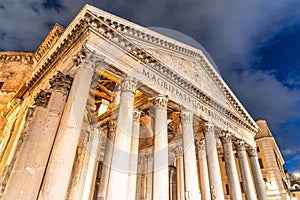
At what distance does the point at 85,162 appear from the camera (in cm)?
1033

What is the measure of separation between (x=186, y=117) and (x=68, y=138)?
213 inches

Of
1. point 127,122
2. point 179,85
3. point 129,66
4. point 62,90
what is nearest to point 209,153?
point 179,85

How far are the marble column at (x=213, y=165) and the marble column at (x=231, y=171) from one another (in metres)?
1.05

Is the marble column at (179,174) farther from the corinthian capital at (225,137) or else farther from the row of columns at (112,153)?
the corinthian capital at (225,137)

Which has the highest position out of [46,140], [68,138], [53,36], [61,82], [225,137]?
[53,36]

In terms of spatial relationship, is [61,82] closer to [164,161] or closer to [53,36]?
[164,161]

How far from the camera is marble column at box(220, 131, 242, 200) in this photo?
9.48m

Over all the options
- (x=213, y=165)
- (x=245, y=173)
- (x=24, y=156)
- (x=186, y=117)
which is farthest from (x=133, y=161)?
(x=245, y=173)

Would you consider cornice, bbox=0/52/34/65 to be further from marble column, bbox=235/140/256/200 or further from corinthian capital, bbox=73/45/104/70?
marble column, bbox=235/140/256/200

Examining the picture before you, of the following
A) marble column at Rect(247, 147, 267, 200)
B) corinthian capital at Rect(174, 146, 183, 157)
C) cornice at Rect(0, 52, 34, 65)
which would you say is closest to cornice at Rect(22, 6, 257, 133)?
corinthian capital at Rect(174, 146, 183, 157)

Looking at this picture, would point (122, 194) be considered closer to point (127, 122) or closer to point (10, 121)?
point (127, 122)

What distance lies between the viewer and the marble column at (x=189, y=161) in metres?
7.32

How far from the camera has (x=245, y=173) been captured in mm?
11031

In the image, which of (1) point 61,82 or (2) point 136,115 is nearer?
(1) point 61,82
